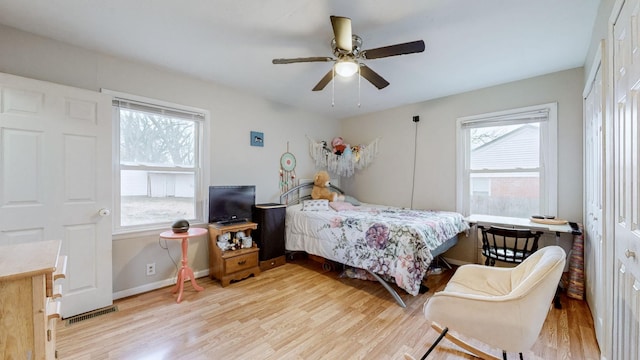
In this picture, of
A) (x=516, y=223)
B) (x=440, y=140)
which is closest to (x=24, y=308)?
(x=516, y=223)

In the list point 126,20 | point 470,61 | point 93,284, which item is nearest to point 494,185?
point 470,61

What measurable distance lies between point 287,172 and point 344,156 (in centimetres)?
107

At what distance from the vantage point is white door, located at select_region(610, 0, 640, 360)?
1.01 metres

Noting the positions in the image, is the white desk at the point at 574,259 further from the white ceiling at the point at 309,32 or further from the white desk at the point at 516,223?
the white ceiling at the point at 309,32

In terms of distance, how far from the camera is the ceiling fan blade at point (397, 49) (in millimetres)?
1751

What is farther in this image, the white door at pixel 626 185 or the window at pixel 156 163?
the window at pixel 156 163

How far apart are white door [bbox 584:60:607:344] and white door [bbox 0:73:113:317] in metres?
3.96

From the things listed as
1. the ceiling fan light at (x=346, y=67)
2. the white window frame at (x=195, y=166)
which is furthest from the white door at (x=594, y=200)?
the white window frame at (x=195, y=166)

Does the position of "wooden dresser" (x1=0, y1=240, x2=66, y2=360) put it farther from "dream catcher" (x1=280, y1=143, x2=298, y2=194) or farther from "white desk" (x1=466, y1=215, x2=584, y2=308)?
"white desk" (x1=466, y1=215, x2=584, y2=308)

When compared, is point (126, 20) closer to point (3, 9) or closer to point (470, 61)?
point (3, 9)

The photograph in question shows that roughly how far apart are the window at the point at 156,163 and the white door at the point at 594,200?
147 inches

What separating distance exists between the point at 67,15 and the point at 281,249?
3082mm

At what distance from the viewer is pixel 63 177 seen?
2135 millimetres

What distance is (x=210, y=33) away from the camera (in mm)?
2088
